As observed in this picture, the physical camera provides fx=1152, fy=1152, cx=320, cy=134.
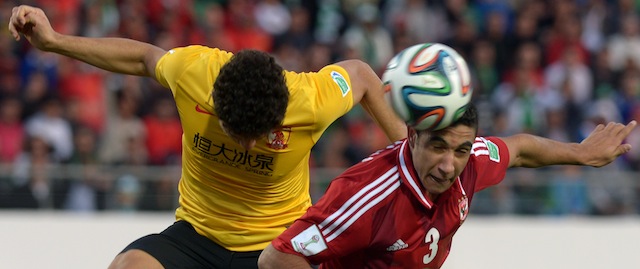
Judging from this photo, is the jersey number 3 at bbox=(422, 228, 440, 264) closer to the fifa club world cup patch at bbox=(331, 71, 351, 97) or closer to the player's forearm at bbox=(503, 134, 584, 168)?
the player's forearm at bbox=(503, 134, 584, 168)

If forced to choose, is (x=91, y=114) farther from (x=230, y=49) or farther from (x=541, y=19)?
(x=541, y=19)

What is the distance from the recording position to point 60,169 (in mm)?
10375

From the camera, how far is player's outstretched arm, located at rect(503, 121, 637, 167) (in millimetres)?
6043

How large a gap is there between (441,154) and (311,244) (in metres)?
0.71

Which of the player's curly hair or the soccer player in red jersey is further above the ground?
the player's curly hair

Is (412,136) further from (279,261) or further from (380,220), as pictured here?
(279,261)

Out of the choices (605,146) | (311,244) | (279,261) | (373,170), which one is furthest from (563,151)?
(279,261)

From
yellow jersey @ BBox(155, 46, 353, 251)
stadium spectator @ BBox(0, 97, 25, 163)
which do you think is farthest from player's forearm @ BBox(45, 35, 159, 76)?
stadium spectator @ BBox(0, 97, 25, 163)

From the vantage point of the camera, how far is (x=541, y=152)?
6047mm

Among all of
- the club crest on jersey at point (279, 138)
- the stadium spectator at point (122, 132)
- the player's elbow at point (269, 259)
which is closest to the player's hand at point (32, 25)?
the club crest on jersey at point (279, 138)

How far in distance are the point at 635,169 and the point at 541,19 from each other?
2.50 meters

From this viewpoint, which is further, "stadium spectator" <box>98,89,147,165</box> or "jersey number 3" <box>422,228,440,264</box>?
"stadium spectator" <box>98,89,147,165</box>

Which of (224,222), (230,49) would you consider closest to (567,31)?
(230,49)

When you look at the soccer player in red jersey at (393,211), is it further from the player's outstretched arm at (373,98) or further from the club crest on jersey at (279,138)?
the player's outstretched arm at (373,98)
